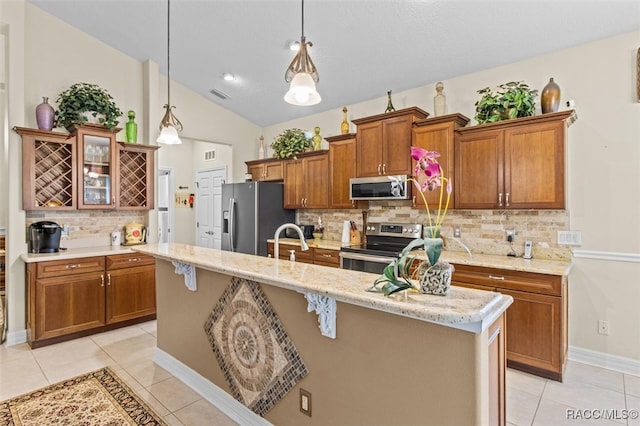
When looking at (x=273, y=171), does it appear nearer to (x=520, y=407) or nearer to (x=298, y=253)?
(x=298, y=253)

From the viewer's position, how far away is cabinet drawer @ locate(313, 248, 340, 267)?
4.23 meters

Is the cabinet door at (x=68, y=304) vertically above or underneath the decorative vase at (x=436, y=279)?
underneath

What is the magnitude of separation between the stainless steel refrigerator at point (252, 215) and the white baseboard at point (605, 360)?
3.70 m

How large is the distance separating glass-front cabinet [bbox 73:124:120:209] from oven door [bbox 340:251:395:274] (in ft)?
9.36

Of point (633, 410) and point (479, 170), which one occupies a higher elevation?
point (479, 170)

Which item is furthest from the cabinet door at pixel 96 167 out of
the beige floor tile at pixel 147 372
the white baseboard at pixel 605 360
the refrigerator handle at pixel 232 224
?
the white baseboard at pixel 605 360

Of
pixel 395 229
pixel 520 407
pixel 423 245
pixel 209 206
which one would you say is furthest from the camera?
pixel 209 206

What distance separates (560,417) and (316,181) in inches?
139

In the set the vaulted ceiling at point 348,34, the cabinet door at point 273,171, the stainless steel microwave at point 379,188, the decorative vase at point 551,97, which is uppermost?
the vaulted ceiling at point 348,34

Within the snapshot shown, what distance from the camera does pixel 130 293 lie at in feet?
13.1

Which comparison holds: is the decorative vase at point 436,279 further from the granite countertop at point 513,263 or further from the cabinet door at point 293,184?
the cabinet door at point 293,184

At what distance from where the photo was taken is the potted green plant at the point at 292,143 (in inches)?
198

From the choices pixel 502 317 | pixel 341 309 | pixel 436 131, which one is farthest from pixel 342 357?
pixel 436 131

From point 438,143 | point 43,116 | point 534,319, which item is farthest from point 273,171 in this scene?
point 534,319
